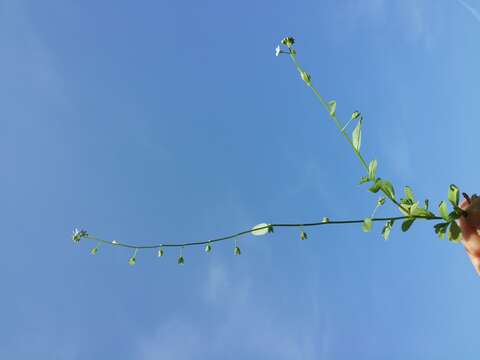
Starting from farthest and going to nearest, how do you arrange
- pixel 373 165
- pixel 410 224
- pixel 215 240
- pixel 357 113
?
pixel 215 240 < pixel 357 113 < pixel 373 165 < pixel 410 224

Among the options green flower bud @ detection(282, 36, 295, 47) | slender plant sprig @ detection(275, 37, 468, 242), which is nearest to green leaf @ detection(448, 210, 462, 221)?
slender plant sprig @ detection(275, 37, 468, 242)

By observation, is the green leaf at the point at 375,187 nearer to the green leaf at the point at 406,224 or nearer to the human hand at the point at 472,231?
the green leaf at the point at 406,224

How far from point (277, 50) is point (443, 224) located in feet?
4.20

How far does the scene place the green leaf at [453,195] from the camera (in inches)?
74.3

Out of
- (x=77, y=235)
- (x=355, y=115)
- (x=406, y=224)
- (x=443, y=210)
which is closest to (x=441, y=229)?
(x=443, y=210)

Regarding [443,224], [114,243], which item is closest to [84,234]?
[114,243]

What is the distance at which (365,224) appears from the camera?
1.96 metres

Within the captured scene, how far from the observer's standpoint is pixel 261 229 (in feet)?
8.18

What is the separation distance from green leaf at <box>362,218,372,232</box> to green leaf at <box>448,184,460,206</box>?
33 centimetres

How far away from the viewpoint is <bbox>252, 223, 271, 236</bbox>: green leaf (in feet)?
8.10

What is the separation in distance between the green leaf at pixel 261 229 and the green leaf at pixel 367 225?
614 millimetres

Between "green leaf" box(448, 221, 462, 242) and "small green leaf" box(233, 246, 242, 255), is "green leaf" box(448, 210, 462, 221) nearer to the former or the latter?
"green leaf" box(448, 221, 462, 242)

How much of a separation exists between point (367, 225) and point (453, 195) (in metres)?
0.37

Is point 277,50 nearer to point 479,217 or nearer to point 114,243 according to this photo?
point 479,217
